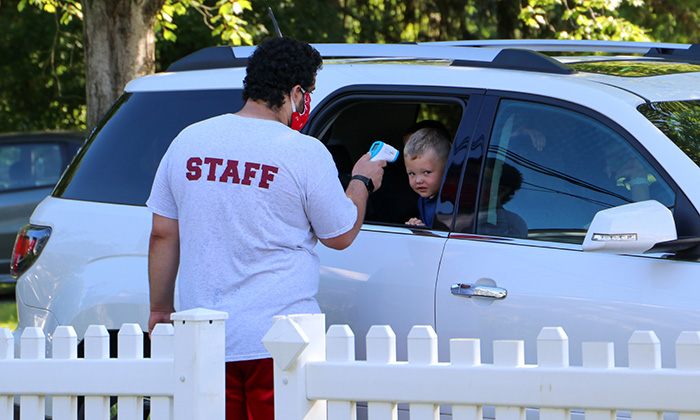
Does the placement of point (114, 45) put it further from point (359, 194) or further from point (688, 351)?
point (688, 351)

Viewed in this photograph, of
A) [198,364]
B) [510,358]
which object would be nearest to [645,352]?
[510,358]

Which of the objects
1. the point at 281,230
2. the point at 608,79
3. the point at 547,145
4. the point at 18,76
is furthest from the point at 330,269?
the point at 18,76

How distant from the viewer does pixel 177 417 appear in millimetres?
2688

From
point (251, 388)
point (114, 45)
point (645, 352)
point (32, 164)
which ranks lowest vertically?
point (251, 388)

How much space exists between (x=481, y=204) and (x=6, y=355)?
5.45 feet

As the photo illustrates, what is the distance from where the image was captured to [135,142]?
Result: 4191 mm

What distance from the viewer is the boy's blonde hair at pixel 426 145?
395 cm

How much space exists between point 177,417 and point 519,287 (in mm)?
1221

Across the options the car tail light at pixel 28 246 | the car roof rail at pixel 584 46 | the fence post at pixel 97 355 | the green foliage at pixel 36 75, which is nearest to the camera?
the fence post at pixel 97 355

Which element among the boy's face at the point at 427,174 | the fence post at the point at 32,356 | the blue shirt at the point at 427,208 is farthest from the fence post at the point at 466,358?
the boy's face at the point at 427,174

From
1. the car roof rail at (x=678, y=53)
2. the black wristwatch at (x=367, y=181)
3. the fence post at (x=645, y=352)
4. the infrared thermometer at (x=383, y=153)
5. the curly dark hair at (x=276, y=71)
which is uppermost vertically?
the car roof rail at (x=678, y=53)

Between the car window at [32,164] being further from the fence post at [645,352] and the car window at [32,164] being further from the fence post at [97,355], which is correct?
the fence post at [645,352]

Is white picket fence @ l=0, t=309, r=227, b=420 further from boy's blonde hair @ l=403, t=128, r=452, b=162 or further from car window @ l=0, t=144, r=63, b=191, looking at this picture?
car window @ l=0, t=144, r=63, b=191

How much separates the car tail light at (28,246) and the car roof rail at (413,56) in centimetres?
94
